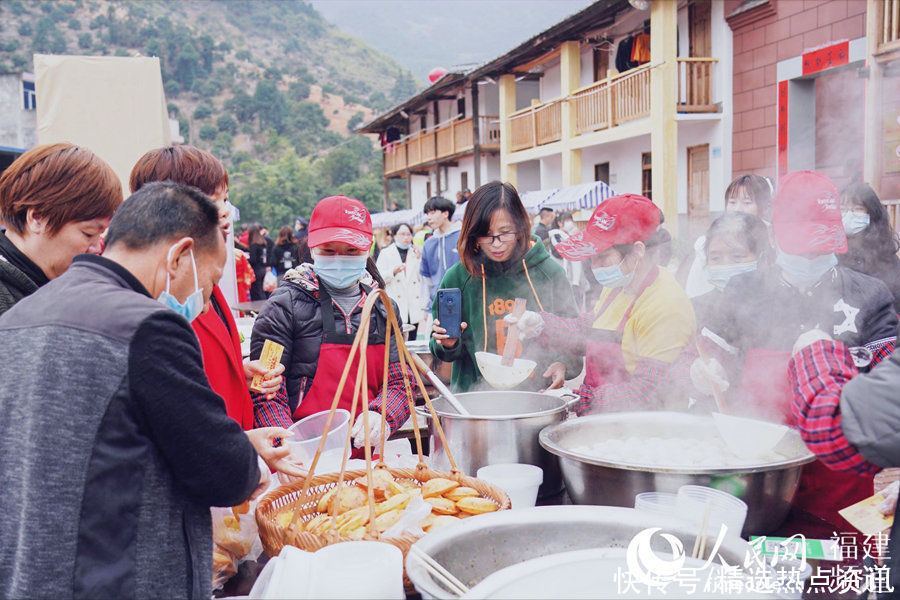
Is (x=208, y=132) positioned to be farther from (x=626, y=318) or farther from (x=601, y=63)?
(x=626, y=318)

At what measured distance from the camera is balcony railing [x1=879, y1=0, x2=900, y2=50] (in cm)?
749

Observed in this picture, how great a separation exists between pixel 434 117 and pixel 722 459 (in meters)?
27.6

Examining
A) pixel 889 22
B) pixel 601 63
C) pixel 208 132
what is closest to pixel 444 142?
pixel 601 63

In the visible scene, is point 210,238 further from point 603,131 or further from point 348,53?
point 348,53

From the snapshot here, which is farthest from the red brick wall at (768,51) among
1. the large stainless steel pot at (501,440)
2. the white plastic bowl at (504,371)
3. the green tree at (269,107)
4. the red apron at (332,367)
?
the green tree at (269,107)

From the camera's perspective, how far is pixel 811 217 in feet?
7.28

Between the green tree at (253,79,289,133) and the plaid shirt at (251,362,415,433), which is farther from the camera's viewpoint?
the green tree at (253,79,289,133)

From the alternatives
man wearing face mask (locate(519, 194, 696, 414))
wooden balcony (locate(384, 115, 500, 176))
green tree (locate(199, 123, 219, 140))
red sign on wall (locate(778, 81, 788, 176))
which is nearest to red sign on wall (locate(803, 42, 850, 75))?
red sign on wall (locate(778, 81, 788, 176))

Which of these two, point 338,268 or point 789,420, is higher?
point 338,268

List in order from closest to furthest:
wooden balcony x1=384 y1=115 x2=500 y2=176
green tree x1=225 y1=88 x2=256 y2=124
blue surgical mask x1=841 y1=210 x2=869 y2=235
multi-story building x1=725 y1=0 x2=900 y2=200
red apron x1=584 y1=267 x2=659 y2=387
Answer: red apron x1=584 y1=267 x2=659 y2=387, blue surgical mask x1=841 y1=210 x2=869 y2=235, multi-story building x1=725 y1=0 x2=900 y2=200, wooden balcony x1=384 y1=115 x2=500 y2=176, green tree x1=225 y1=88 x2=256 y2=124

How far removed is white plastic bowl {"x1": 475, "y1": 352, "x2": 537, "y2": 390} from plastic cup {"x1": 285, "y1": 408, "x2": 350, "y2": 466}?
729 millimetres

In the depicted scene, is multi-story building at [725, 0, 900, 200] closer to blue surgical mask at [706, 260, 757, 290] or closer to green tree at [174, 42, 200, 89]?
blue surgical mask at [706, 260, 757, 290]

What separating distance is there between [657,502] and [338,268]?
1.64 meters

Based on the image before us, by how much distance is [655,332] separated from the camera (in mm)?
2461
